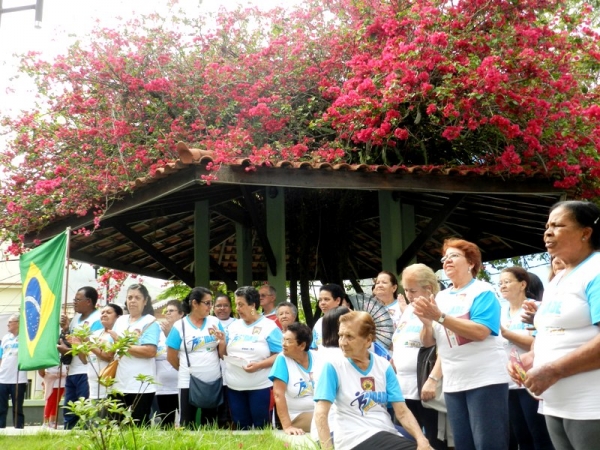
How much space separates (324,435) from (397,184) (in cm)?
403

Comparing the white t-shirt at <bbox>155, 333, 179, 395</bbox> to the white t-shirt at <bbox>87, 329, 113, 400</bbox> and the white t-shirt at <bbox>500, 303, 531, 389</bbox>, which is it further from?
the white t-shirt at <bbox>500, 303, 531, 389</bbox>

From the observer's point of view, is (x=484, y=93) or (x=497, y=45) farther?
(x=497, y=45)

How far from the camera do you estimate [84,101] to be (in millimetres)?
10062

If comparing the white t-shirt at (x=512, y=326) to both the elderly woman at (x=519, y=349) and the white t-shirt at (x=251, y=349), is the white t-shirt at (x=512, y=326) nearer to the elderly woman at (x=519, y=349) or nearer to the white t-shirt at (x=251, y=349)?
the elderly woman at (x=519, y=349)

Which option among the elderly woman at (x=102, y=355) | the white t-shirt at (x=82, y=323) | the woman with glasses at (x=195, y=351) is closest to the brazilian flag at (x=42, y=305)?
the elderly woman at (x=102, y=355)

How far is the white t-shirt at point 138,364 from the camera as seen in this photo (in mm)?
7207

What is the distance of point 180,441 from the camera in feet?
17.9

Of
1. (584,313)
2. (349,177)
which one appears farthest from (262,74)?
(584,313)

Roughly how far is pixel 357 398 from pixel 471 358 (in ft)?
2.34

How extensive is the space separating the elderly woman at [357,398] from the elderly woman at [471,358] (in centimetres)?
31

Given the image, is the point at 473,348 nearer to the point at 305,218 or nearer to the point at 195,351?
the point at 195,351

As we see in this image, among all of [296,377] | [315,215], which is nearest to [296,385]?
[296,377]

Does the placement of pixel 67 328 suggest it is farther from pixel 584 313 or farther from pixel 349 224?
pixel 584 313

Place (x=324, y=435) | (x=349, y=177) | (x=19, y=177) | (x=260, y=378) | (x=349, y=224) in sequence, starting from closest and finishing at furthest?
(x=324, y=435)
(x=260, y=378)
(x=349, y=177)
(x=19, y=177)
(x=349, y=224)
